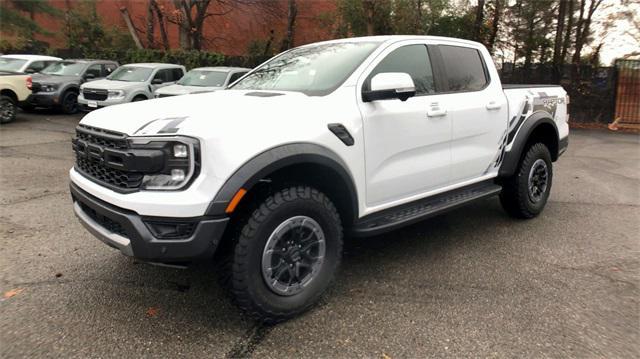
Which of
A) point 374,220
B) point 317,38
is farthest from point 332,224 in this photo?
point 317,38

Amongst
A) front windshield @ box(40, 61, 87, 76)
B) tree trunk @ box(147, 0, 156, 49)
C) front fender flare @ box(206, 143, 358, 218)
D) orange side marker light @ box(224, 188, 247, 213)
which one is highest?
tree trunk @ box(147, 0, 156, 49)

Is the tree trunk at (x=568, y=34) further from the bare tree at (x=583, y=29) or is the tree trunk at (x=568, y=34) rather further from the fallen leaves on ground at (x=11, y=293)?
the fallen leaves on ground at (x=11, y=293)

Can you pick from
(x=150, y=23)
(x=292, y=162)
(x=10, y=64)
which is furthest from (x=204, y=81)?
(x=150, y=23)

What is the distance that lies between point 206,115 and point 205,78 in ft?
33.7

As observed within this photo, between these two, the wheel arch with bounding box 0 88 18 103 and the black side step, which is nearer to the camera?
the black side step

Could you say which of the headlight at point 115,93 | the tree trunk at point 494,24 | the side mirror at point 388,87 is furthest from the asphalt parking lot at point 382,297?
the tree trunk at point 494,24

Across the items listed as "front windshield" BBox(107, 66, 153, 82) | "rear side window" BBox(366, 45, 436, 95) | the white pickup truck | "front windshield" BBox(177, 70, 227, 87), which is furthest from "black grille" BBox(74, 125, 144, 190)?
"front windshield" BBox(107, 66, 153, 82)

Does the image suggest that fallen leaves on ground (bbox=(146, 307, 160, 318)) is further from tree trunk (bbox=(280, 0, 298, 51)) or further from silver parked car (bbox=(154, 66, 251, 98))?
tree trunk (bbox=(280, 0, 298, 51))

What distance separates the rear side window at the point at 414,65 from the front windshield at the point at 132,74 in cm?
1088

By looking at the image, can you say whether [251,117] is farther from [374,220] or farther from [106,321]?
[106,321]

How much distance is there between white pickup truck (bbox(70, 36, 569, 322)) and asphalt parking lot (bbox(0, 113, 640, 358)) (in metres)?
0.38

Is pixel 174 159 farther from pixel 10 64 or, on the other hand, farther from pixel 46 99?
pixel 10 64

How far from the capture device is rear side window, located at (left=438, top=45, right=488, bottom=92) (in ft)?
14.2

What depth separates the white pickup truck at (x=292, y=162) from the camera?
2.67 metres
